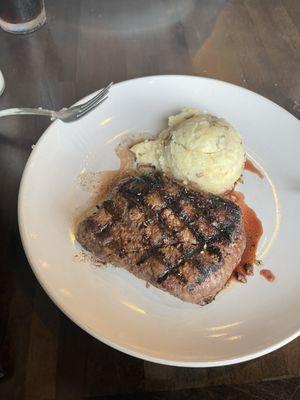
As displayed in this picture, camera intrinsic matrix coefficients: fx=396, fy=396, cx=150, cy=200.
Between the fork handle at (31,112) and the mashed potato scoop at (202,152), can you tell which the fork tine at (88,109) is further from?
the mashed potato scoop at (202,152)

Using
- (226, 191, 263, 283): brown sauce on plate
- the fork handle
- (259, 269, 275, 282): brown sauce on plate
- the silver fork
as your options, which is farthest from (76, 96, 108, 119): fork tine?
(259, 269, 275, 282): brown sauce on plate

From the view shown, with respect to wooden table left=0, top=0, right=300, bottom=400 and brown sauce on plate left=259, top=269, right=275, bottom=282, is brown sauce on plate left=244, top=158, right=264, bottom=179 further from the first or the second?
wooden table left=0, top=0, right=300, bottom=400

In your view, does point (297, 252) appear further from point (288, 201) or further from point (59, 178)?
point (59, 178)

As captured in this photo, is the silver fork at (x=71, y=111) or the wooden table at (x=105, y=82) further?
the silver fork at (x=71, y=111)

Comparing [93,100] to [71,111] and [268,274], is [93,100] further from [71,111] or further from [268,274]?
[268,274]

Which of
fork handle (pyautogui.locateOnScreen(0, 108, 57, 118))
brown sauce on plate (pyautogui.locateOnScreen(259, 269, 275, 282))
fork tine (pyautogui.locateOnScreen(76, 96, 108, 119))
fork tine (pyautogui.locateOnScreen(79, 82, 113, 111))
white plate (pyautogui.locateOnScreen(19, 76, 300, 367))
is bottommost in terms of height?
brown sauce on plate (pyautogui.locateOnScreen(259, 269, 275, 282))

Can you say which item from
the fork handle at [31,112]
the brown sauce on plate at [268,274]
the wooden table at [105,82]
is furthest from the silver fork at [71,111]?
the brown sauce on plate at [268,274]
